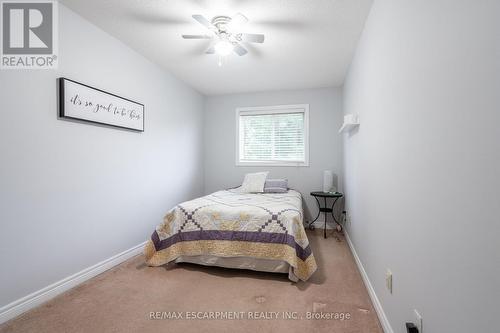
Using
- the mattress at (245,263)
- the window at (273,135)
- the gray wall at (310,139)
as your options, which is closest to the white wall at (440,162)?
the mattress at (245,263)

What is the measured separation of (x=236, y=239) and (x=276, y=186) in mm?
1714

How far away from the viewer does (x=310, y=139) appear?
13.9 ft

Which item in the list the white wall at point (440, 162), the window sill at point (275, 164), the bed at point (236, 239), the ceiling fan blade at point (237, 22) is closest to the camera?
the white wall at point (440, 162)

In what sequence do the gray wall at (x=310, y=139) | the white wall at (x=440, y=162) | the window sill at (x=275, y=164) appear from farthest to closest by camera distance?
the window sill at (x=275, y=164) < the gray wall at (x=310, y=139) < the white wall at (x=440, y=162)

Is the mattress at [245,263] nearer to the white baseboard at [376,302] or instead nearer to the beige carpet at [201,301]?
the beige carpet at [201,301]

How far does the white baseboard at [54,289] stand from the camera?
1.66 metres

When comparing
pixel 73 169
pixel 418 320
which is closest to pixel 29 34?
pixel 73 169

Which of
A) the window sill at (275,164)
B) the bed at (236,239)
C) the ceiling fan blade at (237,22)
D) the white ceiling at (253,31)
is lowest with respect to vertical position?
the bed at (236,239)

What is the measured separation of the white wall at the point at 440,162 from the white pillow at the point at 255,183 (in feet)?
7.38

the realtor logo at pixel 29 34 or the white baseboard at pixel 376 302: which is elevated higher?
the realtor logo at pixel 29 34

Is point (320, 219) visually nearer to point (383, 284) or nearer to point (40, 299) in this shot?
point (383, 284)

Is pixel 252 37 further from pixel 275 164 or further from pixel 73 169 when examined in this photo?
pixel 275 164

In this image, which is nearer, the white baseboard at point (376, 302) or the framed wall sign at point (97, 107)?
the white baseboard at point (376, 302)

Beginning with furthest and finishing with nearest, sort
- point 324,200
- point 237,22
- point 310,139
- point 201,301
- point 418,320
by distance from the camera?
point 310,139 → point 324,200 → point 237,22 → point 201,301 → point 418,320
